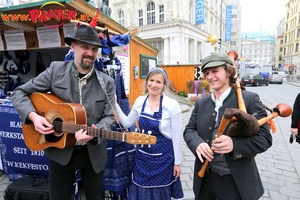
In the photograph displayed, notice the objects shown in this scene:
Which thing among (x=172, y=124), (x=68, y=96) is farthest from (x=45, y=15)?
(x=172, y=124)

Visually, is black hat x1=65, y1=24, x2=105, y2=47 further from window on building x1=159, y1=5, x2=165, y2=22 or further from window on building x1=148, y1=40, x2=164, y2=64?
window on building x1=159, y1=5, x2=165, y2=22

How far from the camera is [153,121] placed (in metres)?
2.17

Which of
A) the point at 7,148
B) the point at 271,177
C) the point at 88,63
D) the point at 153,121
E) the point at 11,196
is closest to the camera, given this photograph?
the point at 88,63

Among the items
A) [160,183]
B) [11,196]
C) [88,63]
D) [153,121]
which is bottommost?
[11,196]

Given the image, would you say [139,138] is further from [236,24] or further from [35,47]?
[236,24]

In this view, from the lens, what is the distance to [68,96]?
1.88 metres

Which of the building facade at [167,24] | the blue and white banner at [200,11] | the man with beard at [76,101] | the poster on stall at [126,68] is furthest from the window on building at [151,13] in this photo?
the man with beard at [76,101]

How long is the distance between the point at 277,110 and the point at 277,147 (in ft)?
15.3

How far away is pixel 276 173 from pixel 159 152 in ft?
9.66

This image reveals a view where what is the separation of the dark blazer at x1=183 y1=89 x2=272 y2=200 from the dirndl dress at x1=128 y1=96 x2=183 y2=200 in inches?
17.3

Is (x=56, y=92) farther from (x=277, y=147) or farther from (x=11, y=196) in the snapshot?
(x=277, y=147)

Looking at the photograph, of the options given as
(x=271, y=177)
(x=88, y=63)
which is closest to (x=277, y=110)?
(x=88, y=63)

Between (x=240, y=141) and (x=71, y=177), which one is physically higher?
(x=240, y=141)

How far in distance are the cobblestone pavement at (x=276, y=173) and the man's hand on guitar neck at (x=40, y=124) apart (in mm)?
2022
